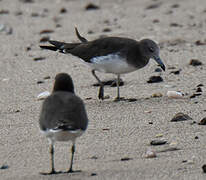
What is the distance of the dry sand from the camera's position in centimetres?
579

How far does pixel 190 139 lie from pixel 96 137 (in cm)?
92

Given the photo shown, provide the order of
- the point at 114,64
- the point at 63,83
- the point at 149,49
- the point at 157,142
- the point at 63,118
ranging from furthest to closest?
the point at 149,49 → the point at 114,64 → the point at 157,142 → the point at 63,83 → the point at 63,118

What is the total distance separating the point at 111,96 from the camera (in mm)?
8500

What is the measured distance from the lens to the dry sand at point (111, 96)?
19.0ft

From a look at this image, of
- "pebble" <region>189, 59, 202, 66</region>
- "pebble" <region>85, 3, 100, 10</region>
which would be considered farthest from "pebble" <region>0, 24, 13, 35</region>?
"pebble" <region>189, 59, 202, 66</region>

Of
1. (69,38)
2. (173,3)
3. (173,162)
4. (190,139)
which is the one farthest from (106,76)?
(173,3)

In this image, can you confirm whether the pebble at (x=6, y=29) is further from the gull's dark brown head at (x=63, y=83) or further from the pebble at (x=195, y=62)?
the gull's dark brown head at (x=63, y=83)

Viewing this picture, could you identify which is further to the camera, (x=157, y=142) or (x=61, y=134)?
(x=157, y=142)

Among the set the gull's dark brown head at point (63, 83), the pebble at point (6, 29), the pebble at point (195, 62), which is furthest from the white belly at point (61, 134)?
the pebble at point (6, 29)

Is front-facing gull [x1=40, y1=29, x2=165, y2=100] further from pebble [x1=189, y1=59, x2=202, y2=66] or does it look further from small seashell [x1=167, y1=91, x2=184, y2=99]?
pebble [x1=189, y1=59, x2=202, y2=66]

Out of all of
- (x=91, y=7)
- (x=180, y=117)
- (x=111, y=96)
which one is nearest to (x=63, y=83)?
(x=180, y=117)

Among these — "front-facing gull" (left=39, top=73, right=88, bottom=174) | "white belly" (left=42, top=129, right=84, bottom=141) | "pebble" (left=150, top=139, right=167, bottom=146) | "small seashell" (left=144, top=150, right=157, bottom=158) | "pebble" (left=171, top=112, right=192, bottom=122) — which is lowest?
"pebble" (left=171, top=112, right=192, bottom=122)

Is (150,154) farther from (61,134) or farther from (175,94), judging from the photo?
(175,94)

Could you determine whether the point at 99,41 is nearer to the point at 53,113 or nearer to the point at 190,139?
the point at 190,139
